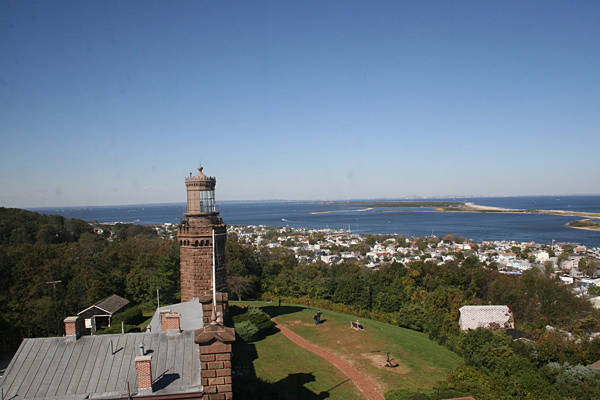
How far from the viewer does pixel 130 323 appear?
23.0 metres

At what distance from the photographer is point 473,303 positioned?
30688mm

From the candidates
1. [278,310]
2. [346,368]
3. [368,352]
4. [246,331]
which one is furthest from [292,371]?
[278,310]

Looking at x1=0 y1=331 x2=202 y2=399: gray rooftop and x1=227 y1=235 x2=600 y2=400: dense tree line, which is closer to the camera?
x1=0 y1=331 x2=202 y2=399: gray rooftop

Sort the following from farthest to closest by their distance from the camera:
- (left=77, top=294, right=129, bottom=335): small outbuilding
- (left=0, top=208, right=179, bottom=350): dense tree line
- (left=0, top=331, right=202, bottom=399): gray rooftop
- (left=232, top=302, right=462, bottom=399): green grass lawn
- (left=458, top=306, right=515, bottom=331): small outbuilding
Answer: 1. (left=458, top=306, right=515, bottom=331): small outbuilding
2. (left=0, top=208, right=179, bottom=350): dense tree line
3. (left=77, top=294, right=129, bottom=335): small outbuilding
4. (left=232, top=302, right=462, bottom=399): green grass lawn
5. (left=0, top=331, right=202, bottom=399): gray rooftop

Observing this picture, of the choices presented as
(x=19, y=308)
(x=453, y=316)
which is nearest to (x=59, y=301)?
(x=19, y=308)

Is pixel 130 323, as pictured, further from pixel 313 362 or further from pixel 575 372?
pixel 575 372

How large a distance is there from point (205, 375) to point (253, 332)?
11241 millimetres

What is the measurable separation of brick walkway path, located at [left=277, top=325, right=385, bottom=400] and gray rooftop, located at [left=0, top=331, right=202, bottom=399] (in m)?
7.47

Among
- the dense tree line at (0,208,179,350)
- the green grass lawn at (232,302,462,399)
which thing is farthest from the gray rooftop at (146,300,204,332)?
the dense tree line at (0,208,179,350)

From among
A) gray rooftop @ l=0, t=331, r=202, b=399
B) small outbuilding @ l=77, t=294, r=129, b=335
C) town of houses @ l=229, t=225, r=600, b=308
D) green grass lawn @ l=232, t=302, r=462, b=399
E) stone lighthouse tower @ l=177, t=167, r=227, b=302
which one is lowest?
town of houses @ l=229, t=225, r=600, b=308

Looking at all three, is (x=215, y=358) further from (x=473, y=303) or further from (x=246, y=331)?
(x=473, y=303)

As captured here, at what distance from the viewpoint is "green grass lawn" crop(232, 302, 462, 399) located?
16156 millimetres

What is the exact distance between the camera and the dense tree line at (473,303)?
15.2 meters

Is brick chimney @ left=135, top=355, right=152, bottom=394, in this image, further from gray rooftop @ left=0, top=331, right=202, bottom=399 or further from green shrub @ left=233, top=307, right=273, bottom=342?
green shrub @ left=233, top=307, right=273, bottom=342
